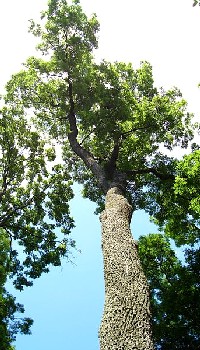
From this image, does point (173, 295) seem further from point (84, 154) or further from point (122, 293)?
point (122, 293)

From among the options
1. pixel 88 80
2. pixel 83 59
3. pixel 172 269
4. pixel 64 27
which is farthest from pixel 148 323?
pixel 64 27

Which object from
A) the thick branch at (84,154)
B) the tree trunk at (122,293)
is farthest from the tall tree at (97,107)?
the tree trunk at (122,293)

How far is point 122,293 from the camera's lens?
6598 millimetres

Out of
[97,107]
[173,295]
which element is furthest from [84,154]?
[173,295]

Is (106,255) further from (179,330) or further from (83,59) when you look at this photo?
(83,59)

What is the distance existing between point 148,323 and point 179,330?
921 centimetres

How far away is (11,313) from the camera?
16.2 metres

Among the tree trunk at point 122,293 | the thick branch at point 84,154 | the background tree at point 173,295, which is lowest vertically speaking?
the tree trunk at point 122,293

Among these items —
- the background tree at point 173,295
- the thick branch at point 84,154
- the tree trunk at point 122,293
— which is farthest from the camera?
the background tree at point 173,295

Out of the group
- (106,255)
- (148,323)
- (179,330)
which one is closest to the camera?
(148,323)

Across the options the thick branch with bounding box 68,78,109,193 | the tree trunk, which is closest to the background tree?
the thick branch with bounding box 68,78,109,193

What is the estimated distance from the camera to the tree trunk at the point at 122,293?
567cm

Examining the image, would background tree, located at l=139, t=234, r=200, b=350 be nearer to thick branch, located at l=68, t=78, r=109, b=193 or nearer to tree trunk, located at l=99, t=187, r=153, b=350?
thick branch, located at l=68, t=78, r=109, b=193

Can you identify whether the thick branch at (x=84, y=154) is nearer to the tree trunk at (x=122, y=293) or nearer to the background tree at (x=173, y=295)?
the tree trunk at (x=122, y=293)
